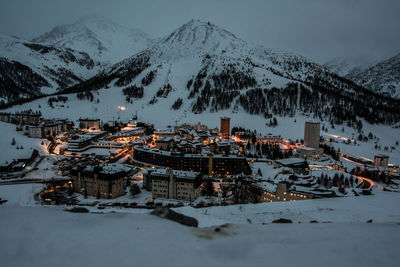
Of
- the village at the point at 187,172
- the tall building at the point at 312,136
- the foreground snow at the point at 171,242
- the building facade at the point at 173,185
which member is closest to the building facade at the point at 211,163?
the village at the point at 187,172

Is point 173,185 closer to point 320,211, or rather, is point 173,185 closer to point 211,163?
point 211,163

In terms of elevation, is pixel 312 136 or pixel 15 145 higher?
pixel 312 136

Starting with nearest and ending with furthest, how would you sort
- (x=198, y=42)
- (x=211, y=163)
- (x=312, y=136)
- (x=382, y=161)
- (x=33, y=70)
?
(x=211, y=163) < (x=382, y=161) < (x=312, y=136) < (x=198, y=42) < (x=33, y=70)

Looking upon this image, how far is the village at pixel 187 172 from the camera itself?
2577 centimetres

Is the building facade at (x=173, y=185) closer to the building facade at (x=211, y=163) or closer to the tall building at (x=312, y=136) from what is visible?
the building facade at (x=211, y=163)

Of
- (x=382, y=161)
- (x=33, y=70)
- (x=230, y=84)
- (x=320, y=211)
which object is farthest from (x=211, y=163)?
(x=33, y=70)

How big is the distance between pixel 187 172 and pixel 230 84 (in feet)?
253

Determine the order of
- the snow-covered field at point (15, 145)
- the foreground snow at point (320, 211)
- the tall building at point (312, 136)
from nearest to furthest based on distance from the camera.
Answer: the foreground snow at point (320, 211)
the snow-covered field at point (15, 145)
the tall building at point (312, 136)

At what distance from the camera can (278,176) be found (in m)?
34.1

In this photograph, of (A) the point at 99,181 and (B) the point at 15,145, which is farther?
(B) the point at 15,145

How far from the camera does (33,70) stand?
14888 centimetres

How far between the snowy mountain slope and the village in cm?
2860

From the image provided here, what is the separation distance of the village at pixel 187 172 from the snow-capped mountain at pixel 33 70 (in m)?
85.1

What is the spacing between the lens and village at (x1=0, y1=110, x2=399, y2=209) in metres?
25.8
